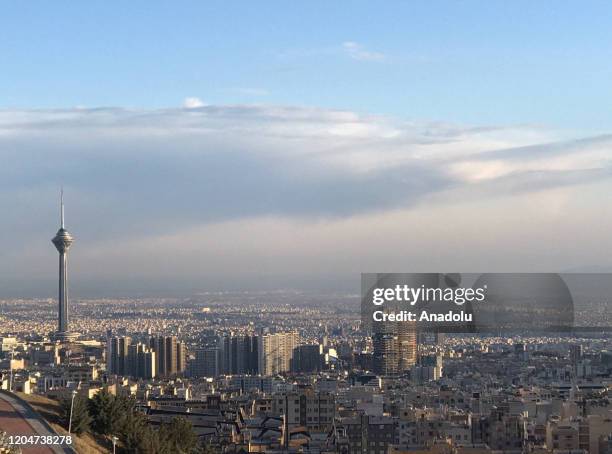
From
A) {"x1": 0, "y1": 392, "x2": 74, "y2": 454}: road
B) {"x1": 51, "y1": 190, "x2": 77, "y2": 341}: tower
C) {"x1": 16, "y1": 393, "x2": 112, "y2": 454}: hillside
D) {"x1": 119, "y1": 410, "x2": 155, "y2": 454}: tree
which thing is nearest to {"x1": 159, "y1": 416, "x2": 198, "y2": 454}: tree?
{"x1": 119, "y1": 410, "x2": 155, "y2": 454}: tree

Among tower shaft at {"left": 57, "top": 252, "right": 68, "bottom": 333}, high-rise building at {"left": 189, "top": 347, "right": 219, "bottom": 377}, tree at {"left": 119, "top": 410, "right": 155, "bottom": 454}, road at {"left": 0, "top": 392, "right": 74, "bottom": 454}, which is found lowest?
high-rise building at {"left": 189, "top": 347, "right": 219, "bottom": 377}

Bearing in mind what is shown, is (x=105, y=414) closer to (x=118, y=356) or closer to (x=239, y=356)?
(x=118, y=356)

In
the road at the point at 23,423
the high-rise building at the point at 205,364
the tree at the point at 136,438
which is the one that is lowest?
the high-rise building at the point at 205,364

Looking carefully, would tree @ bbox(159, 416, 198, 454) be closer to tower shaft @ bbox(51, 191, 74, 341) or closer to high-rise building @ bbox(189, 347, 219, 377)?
high-rise building @ bbox(189, 347, 219, 377)

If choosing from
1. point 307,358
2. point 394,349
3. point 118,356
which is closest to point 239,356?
point 307,358

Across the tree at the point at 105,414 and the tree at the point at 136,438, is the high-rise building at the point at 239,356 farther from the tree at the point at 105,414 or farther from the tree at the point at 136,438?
the tree at the point at 136,438

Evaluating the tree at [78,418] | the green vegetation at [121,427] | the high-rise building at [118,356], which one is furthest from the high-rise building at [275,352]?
the tree at [78,418]

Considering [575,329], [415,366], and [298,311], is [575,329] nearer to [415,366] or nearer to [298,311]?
[415,366]
